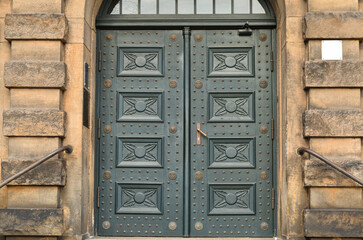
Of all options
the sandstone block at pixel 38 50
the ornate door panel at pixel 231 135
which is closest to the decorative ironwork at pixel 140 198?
the ornate door panel at pixel 231 135

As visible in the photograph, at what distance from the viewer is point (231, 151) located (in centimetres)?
818

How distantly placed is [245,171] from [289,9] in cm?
211

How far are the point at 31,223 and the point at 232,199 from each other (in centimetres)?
252

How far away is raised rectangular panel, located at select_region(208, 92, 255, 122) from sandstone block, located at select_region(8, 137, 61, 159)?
80.8 inches

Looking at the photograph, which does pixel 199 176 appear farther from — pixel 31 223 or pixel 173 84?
pixel 31 223

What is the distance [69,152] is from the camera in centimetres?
757

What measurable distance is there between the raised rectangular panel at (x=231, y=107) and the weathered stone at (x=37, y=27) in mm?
2098

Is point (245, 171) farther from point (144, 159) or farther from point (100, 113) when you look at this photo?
point (100, 113)

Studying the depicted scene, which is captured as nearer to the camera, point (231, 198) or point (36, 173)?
point (36, 173)

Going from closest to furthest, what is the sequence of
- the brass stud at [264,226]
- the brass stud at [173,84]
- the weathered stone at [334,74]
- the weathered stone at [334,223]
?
the weathered stone at [334,223] → the weathered stone at [334,74] → the brass stud at [264,226] → the brass stud at [173,84]

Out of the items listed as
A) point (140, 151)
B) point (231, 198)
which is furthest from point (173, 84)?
point (231, 198)

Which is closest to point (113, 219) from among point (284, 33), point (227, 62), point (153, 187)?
point (153, 187)

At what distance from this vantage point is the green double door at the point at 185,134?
812 cm

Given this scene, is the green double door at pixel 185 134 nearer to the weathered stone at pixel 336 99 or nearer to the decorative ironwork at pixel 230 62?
the decorative ironwork at pixel 230 62
